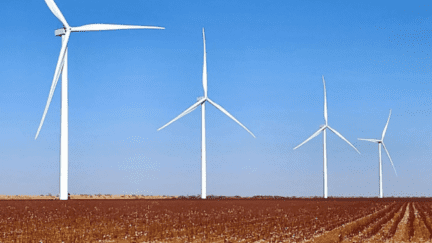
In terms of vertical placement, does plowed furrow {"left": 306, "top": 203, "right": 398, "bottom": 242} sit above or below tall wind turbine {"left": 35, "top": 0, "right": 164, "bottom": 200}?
below

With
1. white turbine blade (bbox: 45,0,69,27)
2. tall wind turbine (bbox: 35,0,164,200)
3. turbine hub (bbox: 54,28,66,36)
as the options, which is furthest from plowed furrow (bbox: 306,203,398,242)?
turbine hub (bbox: 54,28,66,36)

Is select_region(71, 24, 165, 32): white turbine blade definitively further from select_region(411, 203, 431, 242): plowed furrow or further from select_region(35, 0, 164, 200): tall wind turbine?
select_region(411, 203, 431, 242): plowed furrow

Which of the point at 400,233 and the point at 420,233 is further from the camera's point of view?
the point at 420,233

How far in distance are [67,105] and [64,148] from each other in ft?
14.9

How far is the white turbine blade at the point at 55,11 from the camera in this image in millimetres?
57781

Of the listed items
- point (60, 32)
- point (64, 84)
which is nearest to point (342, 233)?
point (64, 84)

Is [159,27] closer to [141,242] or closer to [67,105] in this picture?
[67,105]

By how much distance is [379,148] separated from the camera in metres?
112

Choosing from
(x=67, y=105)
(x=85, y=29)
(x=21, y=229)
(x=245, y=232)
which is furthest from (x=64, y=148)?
(x=245, y=232)

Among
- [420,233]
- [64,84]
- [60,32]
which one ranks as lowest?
[420,233]

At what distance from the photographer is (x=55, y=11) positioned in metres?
59.7

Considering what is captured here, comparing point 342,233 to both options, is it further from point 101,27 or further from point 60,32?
point 60,32

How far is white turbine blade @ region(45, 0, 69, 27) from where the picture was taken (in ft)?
190

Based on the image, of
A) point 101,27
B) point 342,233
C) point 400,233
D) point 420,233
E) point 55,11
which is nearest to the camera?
point 342,233
